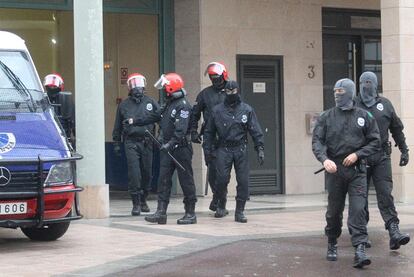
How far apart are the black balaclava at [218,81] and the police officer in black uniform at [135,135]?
114 centimetres

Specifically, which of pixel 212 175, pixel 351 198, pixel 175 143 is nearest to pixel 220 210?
pixel 212 175

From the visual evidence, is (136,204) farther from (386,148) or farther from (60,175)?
(386,148)

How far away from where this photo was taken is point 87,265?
31.5ft

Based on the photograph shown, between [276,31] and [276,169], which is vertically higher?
[276,31]

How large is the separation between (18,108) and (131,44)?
780cm

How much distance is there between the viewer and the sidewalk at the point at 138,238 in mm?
9656

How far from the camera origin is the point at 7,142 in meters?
10.5

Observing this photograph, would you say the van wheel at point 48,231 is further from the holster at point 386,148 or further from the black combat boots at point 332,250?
the holster at point 386,148

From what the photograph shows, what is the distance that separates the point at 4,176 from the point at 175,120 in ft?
10.4

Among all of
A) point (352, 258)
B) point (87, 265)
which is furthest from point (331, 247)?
point (87, 265)

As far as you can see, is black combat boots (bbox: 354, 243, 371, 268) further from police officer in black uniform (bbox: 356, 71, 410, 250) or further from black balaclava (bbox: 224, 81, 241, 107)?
black balaclava (bbox: 224, 81, 241, 107)

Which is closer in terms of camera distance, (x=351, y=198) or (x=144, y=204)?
(x=351, y=198)

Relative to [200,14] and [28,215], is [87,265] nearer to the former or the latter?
[28,215]

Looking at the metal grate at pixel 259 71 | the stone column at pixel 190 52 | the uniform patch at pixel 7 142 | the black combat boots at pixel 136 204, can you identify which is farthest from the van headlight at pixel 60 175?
the metal grate at pixel 259 71
